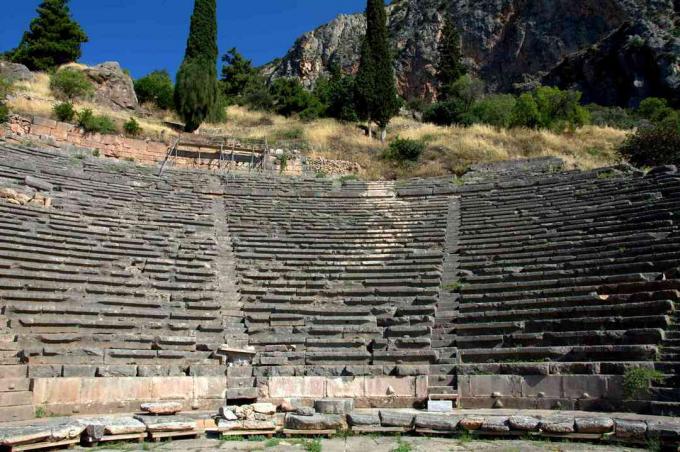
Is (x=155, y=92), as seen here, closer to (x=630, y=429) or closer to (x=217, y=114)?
(x=217, y=114)

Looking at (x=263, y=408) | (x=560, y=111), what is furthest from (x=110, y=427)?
(x=560, y=111)

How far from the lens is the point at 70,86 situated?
26344 millimetres

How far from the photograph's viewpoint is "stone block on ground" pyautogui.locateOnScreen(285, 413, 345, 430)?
7.33 meters

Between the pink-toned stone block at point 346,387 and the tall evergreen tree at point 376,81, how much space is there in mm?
19101

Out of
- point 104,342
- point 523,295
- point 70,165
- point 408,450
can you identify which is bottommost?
point 408,450

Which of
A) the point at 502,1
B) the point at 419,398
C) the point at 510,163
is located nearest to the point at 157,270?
the point at 419,398

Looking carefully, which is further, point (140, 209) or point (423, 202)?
point (423, 202)

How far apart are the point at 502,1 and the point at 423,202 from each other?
129 feet

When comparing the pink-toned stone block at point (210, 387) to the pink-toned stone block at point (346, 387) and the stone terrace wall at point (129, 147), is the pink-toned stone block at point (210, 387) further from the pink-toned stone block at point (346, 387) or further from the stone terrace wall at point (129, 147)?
the stone terrace wall at point (129, 147)

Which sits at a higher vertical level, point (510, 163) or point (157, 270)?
point (510, 163)

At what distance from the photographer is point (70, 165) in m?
17.3

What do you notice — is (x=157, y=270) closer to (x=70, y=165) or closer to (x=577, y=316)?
(x=70, y=165)

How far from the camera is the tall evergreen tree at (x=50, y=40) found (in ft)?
103

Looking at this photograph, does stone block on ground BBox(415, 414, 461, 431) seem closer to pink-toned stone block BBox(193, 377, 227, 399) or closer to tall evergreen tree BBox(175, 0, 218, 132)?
pink-toned stone block BBox(193, 377, 227, 399)
